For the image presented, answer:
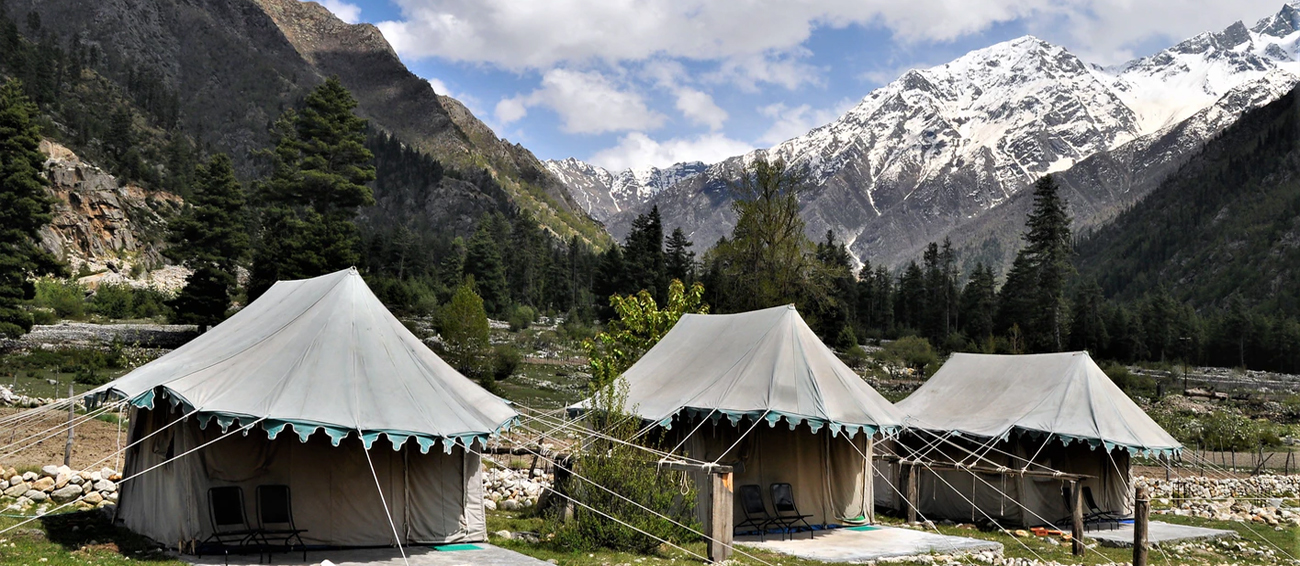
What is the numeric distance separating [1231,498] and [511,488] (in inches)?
692

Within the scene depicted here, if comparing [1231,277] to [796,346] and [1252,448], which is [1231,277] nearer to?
[1252,448]

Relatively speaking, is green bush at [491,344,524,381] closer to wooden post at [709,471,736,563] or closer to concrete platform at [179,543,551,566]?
concrete platform at [179,543,551,566]

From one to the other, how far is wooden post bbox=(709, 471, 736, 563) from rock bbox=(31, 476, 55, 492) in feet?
34.4

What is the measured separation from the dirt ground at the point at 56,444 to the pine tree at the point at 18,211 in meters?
19.4

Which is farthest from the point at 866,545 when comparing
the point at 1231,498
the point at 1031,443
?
the point at 1231,498

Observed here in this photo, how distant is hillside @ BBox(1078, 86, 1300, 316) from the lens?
417ft

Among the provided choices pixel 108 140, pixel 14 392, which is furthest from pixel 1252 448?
pixel 108 140

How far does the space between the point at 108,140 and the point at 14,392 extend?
84268 millimetres

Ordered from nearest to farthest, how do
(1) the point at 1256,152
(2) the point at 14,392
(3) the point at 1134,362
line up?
1. (2) the point at 14,392
2. (3) the point at 1134,362
3. (1) the point at 1256,152

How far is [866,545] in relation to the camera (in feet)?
51.3

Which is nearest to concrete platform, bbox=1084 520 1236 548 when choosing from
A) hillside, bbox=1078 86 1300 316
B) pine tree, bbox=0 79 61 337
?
pine tree, bbox=0 79 61 337

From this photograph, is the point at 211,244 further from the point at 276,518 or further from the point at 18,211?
the point at 276,518

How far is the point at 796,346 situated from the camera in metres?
17.8

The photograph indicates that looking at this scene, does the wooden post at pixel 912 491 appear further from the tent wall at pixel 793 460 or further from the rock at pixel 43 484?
the rock at pixel 43 484
